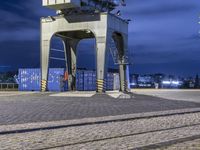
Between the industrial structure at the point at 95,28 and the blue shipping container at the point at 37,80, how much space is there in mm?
5825

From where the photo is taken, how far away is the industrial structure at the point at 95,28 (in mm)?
44562

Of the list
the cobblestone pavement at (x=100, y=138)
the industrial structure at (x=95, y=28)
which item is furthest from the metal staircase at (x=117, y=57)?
the cobblestone pavement at (x=100, y=138)

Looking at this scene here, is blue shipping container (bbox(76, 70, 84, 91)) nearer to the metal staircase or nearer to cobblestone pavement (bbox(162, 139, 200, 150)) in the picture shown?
the metal staircase

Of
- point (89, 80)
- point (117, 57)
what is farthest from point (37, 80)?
point (117, 57)

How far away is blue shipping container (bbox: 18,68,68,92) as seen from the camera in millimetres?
56375

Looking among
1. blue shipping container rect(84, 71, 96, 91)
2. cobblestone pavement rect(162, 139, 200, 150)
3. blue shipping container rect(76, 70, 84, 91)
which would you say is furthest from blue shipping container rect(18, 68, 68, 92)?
cobblestone pavement rect(162, 139, 200, 150)

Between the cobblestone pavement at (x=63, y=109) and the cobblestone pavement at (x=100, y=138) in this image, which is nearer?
the cobblestone pavement at (x=100, y=138)

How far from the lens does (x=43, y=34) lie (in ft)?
160

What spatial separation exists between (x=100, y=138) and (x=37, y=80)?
48.9 m

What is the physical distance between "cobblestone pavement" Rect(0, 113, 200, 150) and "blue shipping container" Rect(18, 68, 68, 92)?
1665 inches

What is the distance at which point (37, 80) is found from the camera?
193ft

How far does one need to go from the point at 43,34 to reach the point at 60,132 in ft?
122

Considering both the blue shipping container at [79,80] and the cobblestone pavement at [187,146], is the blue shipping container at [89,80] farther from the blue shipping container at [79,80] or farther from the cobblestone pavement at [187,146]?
the cobblestone pavement at [187,146]

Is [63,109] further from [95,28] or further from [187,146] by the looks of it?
[95,28]
